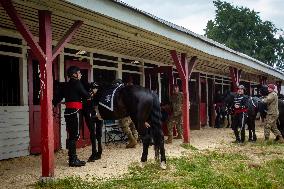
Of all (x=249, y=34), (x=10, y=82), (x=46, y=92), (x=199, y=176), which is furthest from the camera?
(x=249, y=34)

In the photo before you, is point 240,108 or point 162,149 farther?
point 240,108

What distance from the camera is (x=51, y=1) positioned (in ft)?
18.5

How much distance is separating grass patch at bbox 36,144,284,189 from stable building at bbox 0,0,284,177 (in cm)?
107

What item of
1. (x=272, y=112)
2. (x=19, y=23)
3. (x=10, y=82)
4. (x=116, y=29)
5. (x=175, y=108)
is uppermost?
(x=116, y=29)

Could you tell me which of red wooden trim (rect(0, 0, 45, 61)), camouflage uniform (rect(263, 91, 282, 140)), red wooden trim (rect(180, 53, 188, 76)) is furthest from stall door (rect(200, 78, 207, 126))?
red wooden trim (rect(0, 0, 45, 61))

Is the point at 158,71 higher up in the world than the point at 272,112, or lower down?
higher up

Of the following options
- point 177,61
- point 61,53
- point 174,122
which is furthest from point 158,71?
point 61,53

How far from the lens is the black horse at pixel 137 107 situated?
7426mm

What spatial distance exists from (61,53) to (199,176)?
17.8 ft

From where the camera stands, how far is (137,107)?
7.59 meters

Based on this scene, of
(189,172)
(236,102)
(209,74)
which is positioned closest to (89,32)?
(189,172)

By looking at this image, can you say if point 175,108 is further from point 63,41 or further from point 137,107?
point 63,41

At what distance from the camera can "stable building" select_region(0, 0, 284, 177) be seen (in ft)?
19.8

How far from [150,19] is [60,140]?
4041 mm
